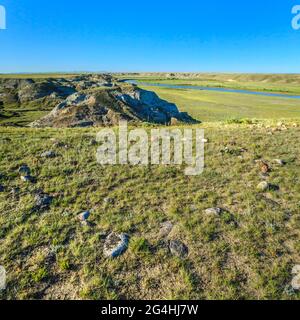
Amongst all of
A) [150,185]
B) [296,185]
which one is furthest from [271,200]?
[150,185]

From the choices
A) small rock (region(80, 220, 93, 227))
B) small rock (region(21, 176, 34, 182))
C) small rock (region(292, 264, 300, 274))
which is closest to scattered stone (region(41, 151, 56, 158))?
small rock (region(21, 176, 34, 182))

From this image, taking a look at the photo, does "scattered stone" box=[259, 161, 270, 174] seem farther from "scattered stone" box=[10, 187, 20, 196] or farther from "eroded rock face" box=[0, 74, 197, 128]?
"eroded rock face" box=[0, 74, 197, 128]

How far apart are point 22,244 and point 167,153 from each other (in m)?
6.24

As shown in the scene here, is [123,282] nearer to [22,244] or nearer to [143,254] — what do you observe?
[143,254]

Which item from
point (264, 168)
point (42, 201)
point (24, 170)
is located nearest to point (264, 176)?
point (264, 168)

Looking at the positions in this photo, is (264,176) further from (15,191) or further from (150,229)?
(15,191)

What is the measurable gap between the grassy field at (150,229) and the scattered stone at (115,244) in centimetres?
14

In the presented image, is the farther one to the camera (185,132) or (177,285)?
(185,132)

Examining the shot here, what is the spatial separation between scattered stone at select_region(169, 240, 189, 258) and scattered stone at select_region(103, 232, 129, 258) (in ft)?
3.38

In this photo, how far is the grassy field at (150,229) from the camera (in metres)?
5.68

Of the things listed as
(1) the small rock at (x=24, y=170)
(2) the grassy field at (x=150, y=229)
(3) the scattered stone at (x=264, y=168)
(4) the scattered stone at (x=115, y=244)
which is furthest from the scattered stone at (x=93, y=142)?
(3) the scattered stone at (x=264, y=168)

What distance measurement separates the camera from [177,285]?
5.66 m

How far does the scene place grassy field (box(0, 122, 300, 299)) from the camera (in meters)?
5.68
